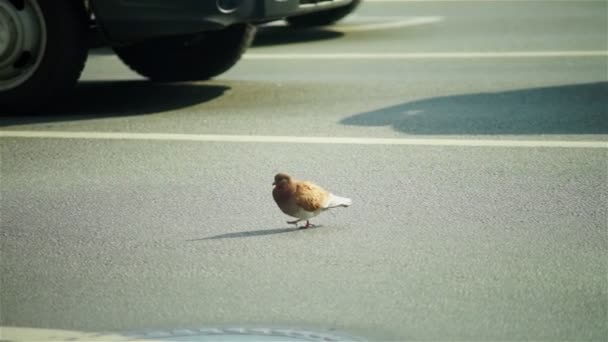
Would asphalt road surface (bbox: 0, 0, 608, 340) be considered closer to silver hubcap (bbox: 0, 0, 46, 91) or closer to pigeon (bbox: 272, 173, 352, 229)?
pigeon (bbox: 272, 173, 352, 229)

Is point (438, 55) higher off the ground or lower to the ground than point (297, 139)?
lower

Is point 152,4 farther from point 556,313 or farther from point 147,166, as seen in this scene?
point 556,313

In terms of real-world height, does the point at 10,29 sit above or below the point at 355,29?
above

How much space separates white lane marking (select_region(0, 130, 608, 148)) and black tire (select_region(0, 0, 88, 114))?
1.57ft

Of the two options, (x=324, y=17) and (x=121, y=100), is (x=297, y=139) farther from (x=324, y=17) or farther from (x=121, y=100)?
(x=324, y=17)

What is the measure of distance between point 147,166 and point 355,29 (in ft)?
21.6

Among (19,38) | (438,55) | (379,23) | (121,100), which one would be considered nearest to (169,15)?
(19,38)

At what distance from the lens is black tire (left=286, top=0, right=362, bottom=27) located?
47.2 feet

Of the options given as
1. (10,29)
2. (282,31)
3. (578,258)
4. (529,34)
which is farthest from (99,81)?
(578,258)

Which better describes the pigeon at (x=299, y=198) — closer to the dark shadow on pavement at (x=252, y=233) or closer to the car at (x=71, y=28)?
the dark shadow on pavement at (x=252, y=233)

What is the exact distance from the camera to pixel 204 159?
8227mm

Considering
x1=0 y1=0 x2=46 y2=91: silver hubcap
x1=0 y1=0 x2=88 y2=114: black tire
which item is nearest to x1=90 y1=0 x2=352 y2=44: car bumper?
x1=0 y1=0 x2=88 y2=114: black tire

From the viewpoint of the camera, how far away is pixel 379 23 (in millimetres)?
14820

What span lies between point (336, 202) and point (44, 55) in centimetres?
358
